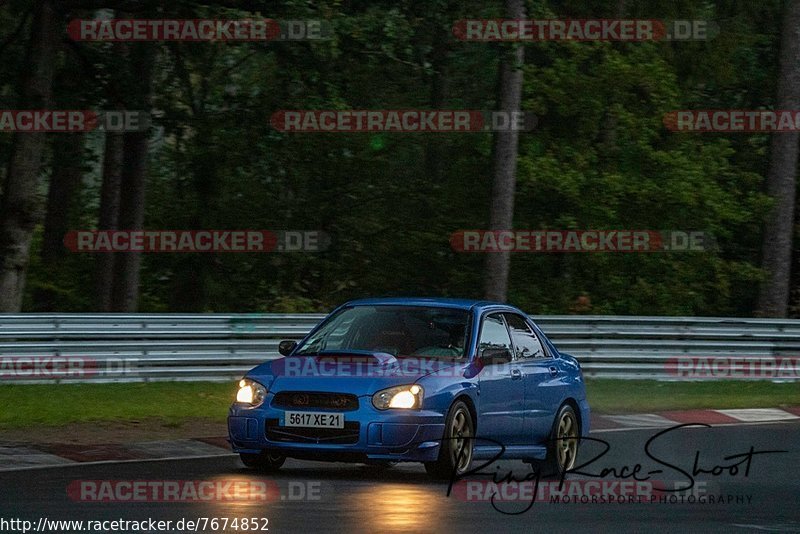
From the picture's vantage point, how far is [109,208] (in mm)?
32938

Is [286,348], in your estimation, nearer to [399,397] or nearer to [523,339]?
[399,397]

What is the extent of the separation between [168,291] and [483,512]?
30.4 m

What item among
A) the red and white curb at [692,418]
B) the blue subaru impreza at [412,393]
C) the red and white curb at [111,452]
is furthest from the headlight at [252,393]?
the red and white curb at [692,418]

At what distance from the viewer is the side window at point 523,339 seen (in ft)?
45.2

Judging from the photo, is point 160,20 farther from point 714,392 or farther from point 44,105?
point 714,392

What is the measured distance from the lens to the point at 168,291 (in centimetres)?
4025

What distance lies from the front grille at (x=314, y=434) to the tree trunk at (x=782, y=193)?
855 inches

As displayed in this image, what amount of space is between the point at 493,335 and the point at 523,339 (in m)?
0.63

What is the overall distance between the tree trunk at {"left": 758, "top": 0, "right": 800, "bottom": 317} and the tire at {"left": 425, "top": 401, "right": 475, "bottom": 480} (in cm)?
2090

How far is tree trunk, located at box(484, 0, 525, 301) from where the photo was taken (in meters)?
26.2

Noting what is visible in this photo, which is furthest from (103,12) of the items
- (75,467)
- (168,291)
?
(75,467)

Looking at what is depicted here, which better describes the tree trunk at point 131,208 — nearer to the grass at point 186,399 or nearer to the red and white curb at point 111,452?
the grass at point 186,399

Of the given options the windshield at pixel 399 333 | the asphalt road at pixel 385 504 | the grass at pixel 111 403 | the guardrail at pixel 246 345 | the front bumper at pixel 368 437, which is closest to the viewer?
the asphalt road at pixel 385 504

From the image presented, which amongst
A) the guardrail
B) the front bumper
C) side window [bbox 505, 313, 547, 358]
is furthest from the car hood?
the guardrail
